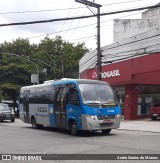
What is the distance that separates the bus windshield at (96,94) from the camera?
1783 cm

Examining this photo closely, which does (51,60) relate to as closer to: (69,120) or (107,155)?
(69,120)

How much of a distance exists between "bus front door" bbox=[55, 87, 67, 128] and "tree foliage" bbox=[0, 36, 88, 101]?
3543cm

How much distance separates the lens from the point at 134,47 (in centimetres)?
3375

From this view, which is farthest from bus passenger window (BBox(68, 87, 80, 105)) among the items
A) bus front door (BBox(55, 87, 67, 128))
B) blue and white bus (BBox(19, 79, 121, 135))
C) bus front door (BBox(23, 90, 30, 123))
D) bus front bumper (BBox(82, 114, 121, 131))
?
bus front door (BBox(23, 90, 30, 123))

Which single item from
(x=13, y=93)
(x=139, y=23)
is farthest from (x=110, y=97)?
(x=13, y=93)

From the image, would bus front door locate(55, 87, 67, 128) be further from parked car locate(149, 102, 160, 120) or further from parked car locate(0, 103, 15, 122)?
parked car locate(0, 103, 15, 122)

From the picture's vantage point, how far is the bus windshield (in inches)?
702

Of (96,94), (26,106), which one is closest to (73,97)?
(96,94)

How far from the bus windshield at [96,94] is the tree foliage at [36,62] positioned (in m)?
37.5

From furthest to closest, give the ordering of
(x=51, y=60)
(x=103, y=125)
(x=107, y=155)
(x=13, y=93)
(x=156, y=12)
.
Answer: (x=51, y=60), (x=13, y=93), (x=156, y=12), (x=103, y=125), (x=107, y=155)

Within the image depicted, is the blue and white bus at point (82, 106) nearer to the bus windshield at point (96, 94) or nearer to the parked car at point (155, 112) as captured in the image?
the bus windshield at point (96, 94)

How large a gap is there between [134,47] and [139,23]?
1237 centimetres

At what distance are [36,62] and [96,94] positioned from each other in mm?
44947

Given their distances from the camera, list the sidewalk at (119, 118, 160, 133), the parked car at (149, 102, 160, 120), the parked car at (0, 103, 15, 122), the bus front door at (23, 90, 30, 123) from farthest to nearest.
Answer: the parked car at (0, 103, 15, 122) < the parked car at (149, 102, 160, 120) < the bus front door at (23, 90, 30, 123) < the sidewalk at (119, 118, 160, 133)
